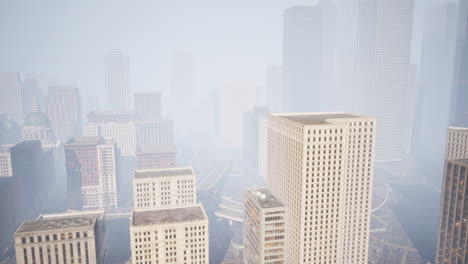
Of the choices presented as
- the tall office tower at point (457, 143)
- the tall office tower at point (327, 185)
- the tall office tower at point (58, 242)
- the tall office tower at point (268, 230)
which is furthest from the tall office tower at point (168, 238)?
the tall office tower at point (457, 143)

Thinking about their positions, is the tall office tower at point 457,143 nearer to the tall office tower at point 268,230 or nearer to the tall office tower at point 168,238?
the tall office tower at point 268,230

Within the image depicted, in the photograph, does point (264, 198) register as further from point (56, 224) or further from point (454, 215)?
point (56, 224)

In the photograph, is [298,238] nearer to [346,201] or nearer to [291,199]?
[291,199]

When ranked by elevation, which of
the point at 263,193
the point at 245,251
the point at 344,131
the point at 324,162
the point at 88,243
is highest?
the point at 344,131

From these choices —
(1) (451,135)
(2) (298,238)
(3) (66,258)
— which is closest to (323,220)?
(2) (298,238)

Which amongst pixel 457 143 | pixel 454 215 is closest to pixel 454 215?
pixel 454 215

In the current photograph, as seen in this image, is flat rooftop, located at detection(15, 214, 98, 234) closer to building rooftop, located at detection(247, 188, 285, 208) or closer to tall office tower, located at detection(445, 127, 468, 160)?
building rooftop, located at detection(247, 188, 285, 208)

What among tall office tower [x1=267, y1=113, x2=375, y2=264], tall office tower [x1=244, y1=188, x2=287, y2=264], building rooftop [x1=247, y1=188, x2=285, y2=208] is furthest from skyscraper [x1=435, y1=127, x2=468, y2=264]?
building rooftop [x1=247, y1=188, x2=285, y2=208]
